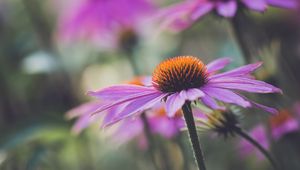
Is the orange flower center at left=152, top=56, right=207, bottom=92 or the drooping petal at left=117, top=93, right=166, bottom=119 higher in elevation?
the orange flower center at left=152, top=56, right=207, bottom=92

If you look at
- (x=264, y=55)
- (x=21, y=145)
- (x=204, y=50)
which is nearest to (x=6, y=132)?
(x=21, y=145)

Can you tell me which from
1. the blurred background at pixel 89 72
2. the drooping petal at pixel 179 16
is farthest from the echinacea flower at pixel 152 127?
the drooping petal at pixel 179 16

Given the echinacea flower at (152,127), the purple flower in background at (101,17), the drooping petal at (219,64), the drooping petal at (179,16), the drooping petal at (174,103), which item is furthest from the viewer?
the purple flower in background at (101,17)

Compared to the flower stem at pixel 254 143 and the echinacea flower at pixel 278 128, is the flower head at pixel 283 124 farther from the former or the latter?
the flower stem at pixel 254 143

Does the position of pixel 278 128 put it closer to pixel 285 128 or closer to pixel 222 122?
pixel 285 128

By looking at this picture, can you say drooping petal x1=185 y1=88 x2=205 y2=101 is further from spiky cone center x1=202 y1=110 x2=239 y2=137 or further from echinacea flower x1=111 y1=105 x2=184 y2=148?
echinacea flower x1=111 y1=105 x2=184 y2=148

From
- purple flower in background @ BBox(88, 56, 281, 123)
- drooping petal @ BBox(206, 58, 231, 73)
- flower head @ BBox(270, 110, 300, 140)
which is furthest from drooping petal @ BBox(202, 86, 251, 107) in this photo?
flower head @ BBox(270, 110, 300, 140)
